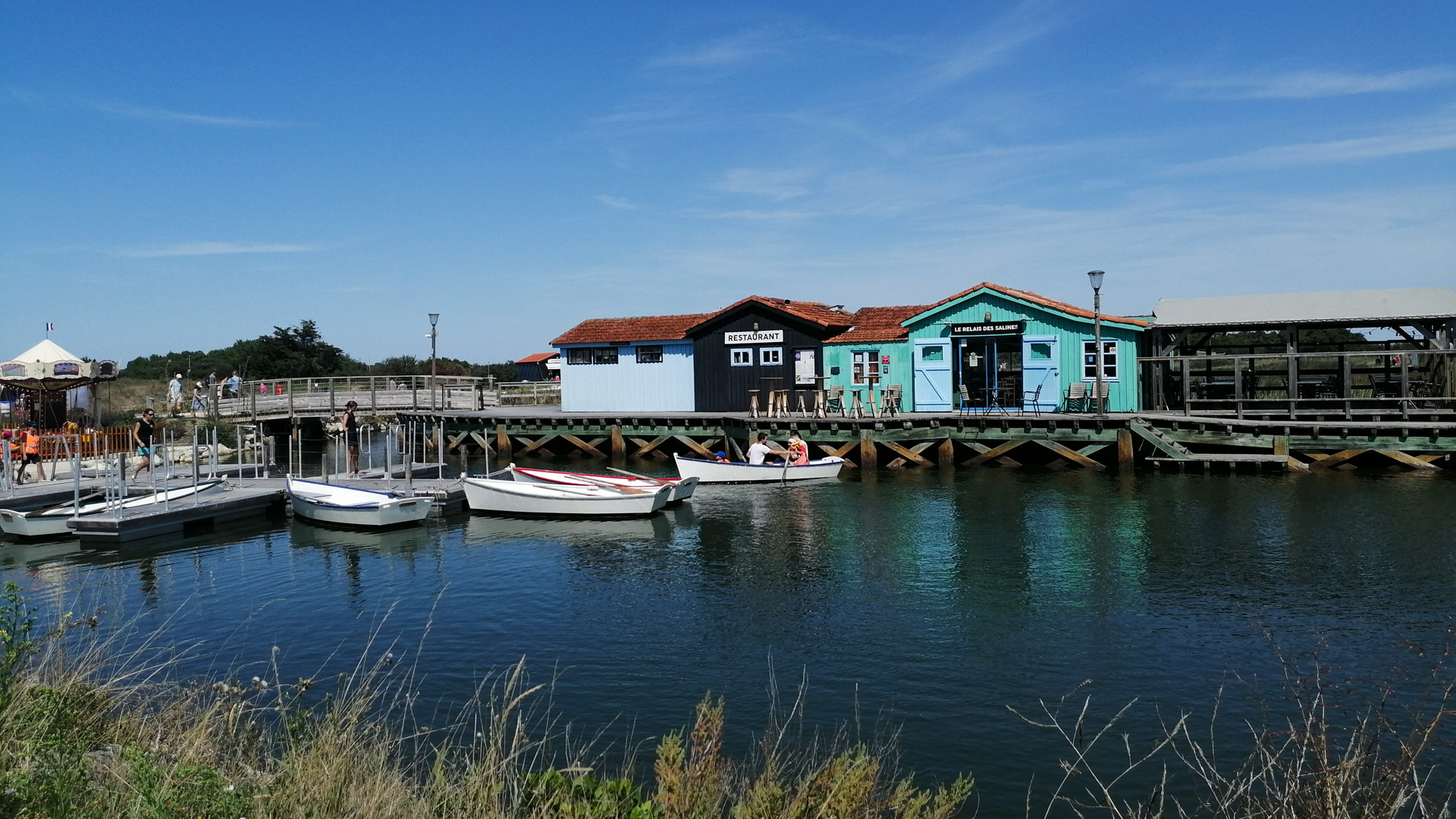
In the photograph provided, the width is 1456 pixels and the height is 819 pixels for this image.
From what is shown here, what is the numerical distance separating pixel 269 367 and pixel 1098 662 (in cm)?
7115

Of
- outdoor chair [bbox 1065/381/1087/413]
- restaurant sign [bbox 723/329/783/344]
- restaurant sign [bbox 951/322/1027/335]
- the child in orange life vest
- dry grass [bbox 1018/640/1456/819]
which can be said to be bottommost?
dry grass [bbox 1018/640/1456/819]

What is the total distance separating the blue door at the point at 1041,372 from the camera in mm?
32906

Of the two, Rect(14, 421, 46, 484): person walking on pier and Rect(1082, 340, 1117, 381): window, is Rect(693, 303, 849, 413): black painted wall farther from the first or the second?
Rect(14, 421, 46, 484): person walking on pier

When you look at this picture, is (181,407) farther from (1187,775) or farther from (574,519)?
(1187,775)

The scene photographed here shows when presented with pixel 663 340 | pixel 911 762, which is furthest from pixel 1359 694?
pixel 663 340

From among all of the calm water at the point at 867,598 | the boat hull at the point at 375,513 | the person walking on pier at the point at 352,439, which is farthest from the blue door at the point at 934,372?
the person walking on pier at the point at 352,439

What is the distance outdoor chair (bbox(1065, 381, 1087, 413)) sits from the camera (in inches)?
1261

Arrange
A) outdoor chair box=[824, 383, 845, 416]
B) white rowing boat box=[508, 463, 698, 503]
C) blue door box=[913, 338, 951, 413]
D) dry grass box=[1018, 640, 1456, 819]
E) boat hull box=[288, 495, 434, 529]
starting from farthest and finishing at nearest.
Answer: outdoor chair box=[824, 383, 845, 416], blue door box=[913, 338, 951, 413], white rowing boat box=[508, 463, 698, 503], boat hull box=[288, 495, 434, 529], dry grass box=[1018, 640, 1456, 819]

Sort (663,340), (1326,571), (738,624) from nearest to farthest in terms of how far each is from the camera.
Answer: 1. (738,624)
2. (1326,571)
3. (663,340)

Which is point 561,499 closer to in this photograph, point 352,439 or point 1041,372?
point 352,439

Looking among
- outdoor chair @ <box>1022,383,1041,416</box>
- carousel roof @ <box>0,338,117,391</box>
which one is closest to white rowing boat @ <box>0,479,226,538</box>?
carousel roof @ <box>0,338,117,391</box>

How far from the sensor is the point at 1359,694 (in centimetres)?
1056

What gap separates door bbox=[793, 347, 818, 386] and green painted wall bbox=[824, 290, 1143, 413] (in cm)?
350

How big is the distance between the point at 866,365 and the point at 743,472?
864 cm
